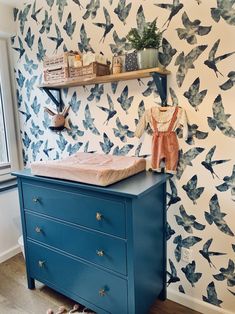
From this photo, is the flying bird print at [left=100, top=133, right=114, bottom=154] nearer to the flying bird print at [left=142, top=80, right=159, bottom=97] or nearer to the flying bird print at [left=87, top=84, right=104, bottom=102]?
the flying bird print at [left=87, top=84, right=104, bottom=102]

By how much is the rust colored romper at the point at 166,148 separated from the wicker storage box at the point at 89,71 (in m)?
0.50

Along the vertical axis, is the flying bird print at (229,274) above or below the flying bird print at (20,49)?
below

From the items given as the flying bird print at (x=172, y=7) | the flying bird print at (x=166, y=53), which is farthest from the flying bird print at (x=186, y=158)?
the flying bird print at (x=172, y=7)

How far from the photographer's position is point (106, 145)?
2076mm

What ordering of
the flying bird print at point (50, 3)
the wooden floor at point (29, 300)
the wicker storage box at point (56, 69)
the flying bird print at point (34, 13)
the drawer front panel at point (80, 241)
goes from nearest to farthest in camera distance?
1. the drawer front panel at point (80, 241)
2. the wooden floor at point (29, 300)
3. the wicker storage box at point (56, 69)
4. the flying bird print at point (50, 3)
5. the flying bird print at point (34, 13)

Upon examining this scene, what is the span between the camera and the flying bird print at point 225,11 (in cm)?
145

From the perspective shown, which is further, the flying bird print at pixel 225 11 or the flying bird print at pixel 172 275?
the flying bird print at pixel 172 275

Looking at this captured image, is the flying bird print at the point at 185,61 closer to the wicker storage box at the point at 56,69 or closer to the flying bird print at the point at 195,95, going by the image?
the flying bird print at the point at 195,95

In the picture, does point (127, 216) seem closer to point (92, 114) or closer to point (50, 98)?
point (92, 114)

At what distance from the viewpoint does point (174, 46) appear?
1.66 metres

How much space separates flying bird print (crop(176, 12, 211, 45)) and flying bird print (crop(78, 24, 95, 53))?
703 millimetres

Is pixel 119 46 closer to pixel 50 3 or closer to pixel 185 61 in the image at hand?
pixel 185 61

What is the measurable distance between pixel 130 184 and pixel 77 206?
0.36 meters

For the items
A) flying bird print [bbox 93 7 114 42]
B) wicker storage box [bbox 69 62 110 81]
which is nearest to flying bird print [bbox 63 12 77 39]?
flying bird print [bbox 93 7 114 42]
